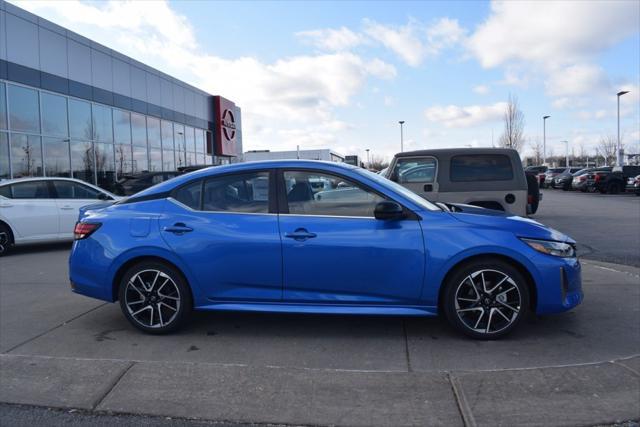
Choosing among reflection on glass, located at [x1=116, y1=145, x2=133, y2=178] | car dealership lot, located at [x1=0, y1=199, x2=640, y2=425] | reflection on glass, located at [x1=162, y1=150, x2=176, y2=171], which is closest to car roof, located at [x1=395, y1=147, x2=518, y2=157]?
car dealership lot, located at [x1=0, y1=199, x2=640, y2=425]

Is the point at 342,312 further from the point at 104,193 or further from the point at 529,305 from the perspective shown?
the point at 104,193

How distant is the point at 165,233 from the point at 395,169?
5.66m

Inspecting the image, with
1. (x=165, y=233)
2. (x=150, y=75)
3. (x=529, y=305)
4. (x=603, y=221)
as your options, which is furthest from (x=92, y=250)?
(x=150, y=75)

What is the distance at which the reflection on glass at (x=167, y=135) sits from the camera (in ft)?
92.5

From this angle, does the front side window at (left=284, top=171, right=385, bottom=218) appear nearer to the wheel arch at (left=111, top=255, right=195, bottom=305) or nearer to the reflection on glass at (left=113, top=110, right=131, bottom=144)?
the wheel arch at (left=111, top=255, right=195, bottom=305)

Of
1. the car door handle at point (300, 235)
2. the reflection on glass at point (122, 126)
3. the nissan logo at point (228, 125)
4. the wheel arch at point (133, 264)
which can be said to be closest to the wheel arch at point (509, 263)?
the car door handle at point (300, 235)

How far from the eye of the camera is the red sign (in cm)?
3647

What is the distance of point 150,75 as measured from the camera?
26.8m

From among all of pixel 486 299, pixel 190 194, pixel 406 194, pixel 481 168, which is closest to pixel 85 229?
pixel 190 194

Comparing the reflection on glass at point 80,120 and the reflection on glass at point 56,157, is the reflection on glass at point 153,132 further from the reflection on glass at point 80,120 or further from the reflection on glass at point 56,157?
the reflection on glass at point 56,157

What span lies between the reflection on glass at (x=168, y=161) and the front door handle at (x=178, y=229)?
24.0 meters

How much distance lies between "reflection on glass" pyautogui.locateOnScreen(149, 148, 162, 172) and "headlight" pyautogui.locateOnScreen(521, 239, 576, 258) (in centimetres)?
2446

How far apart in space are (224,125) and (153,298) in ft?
112

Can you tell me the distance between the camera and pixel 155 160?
27141mm
